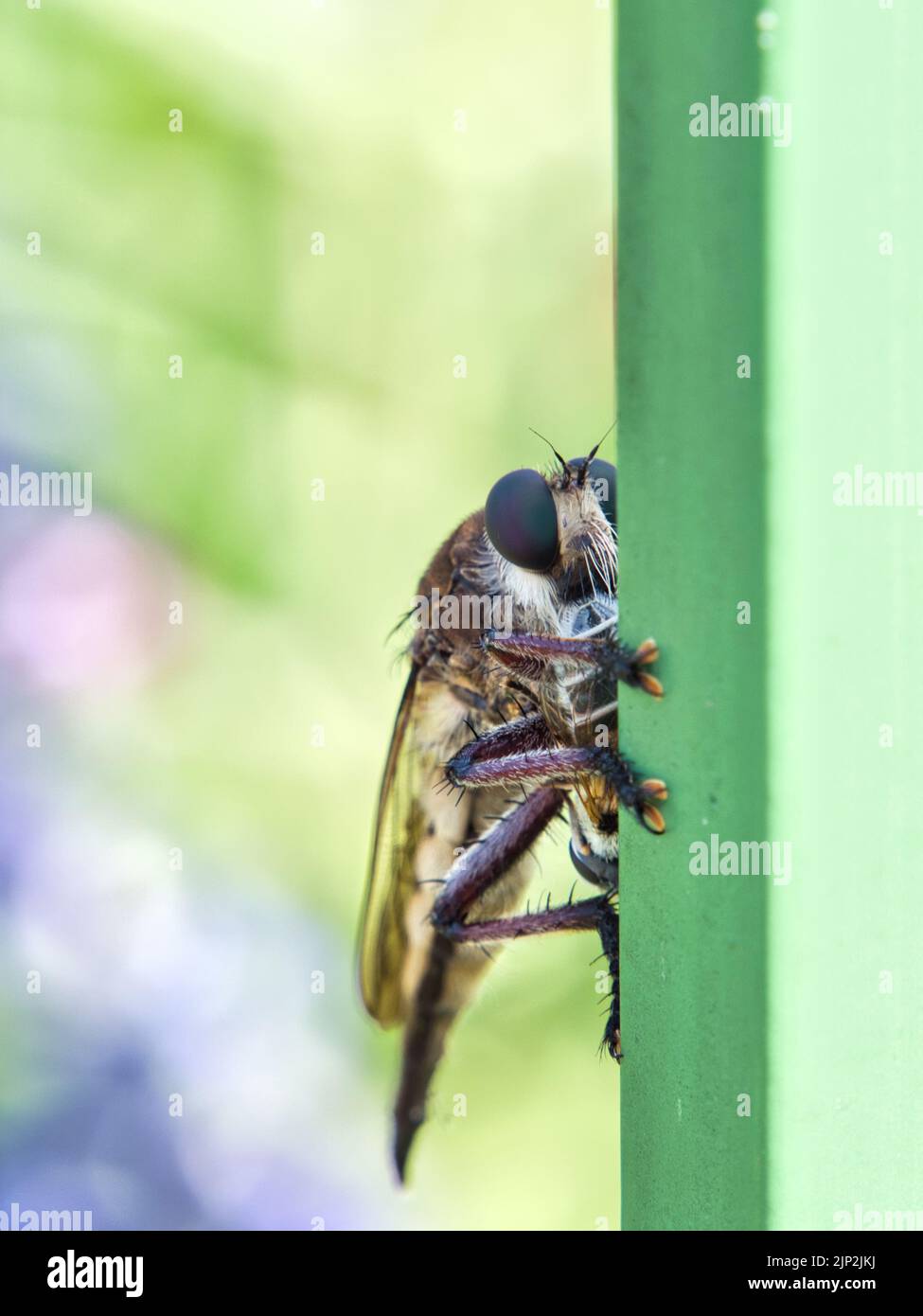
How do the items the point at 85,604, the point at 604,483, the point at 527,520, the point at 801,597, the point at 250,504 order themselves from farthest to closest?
→ 1. the point at 250,504
2. the point at 85,604
3. the point at 604,483
4. the point at 527,520
5. the point at 801,597

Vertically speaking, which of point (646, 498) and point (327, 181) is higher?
point (327, 181)

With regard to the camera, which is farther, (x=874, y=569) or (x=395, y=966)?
(x=395, y=966)

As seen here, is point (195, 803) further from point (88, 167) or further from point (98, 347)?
point (88, 167)

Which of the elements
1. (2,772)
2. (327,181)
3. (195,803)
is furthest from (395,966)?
(327,181)

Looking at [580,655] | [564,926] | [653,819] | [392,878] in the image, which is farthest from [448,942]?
[653,819]

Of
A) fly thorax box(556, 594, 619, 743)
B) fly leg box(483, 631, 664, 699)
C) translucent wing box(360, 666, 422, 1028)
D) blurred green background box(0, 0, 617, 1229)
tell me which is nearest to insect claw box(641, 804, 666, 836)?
fly leg box(483, 631, 664, 699)

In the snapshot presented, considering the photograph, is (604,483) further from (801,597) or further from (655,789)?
(801,597)

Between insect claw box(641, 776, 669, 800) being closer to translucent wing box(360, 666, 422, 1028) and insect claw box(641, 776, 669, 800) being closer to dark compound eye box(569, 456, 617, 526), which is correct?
dark compound eye box(569, 456, 617, 526)
